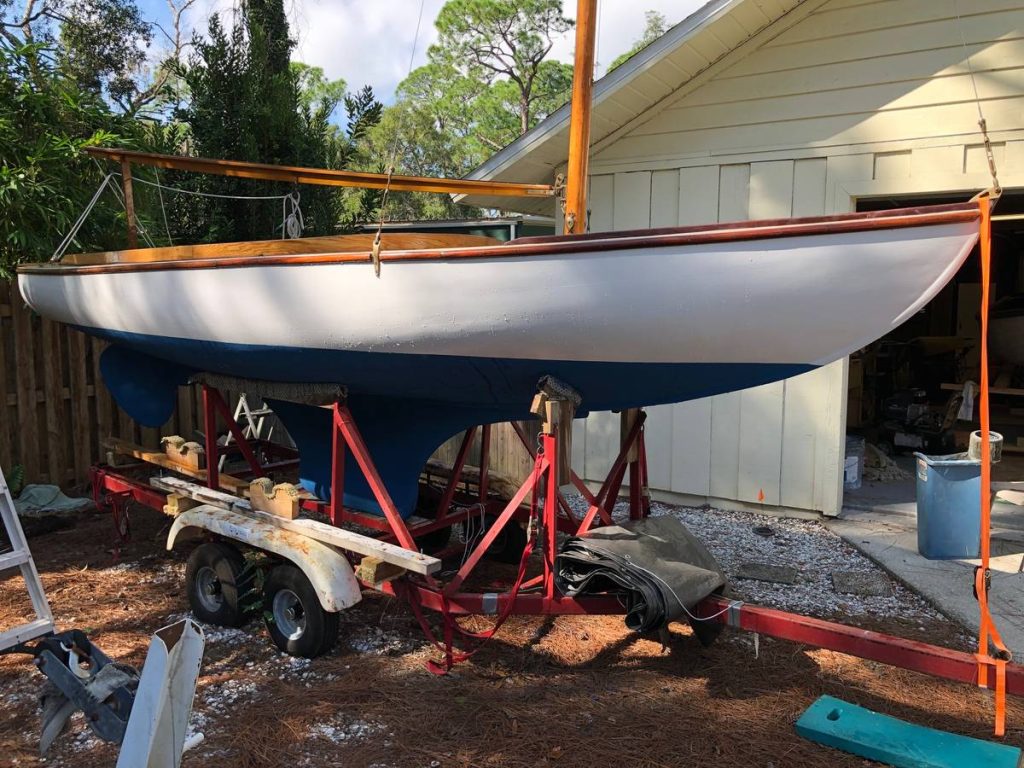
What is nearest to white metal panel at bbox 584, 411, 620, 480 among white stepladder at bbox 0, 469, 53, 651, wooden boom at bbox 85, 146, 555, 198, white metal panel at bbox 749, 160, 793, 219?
white metal panel at bbox 749, 160, 793, 219

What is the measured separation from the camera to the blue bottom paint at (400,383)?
10.3ft

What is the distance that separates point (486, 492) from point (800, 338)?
2.49 m

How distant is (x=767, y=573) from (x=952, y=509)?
1.41 m

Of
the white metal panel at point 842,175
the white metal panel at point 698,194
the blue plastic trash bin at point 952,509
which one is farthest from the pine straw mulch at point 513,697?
the white metal panel at point 698,194

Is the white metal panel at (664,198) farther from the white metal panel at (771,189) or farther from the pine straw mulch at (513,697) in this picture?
the pine straw mulch at (513,697)

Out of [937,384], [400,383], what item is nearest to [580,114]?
[400,383]

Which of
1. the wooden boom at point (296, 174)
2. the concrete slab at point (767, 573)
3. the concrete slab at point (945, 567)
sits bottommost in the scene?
the concrete slab at point (767, 573)

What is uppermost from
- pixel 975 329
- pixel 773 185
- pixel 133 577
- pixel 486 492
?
pixel 773 185

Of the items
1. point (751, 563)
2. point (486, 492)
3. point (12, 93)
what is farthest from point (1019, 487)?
point (12, 93)

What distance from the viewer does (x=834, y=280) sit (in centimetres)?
255

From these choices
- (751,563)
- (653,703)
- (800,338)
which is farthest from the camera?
(751,563)

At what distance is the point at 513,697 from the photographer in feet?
10.8

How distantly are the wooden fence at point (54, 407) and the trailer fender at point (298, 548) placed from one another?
2.56 metres

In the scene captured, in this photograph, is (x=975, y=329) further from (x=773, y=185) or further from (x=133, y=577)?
(x=133, y=577)
